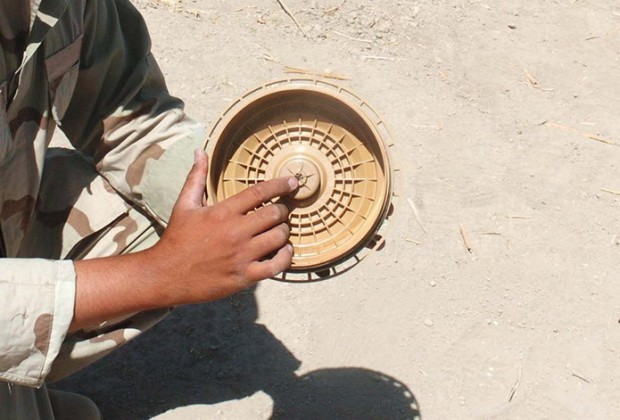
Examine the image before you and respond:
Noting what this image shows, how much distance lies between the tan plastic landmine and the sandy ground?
24 cm

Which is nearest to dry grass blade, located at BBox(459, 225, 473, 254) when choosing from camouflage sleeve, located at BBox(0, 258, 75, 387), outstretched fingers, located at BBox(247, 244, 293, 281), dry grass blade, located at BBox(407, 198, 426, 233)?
dry grass blade, located at BBox(407, 198, 426, 233)

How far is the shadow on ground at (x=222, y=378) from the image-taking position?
117 inches

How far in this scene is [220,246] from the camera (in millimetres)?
1946

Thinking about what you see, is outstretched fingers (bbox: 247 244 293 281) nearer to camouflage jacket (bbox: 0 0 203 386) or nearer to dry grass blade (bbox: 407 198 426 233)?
camouflage jacket (bbox: 0 0 203 386)

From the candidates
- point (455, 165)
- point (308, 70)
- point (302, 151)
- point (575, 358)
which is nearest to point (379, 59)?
point (308, 70)

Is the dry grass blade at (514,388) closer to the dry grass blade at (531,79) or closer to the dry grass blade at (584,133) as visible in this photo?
the dry grass blade at (584,133)

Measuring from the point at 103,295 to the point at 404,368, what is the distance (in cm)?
135

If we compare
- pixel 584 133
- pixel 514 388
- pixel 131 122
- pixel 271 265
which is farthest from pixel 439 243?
pixel 271 265

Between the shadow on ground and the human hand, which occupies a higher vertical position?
the human hand

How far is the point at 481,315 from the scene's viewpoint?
3229mm

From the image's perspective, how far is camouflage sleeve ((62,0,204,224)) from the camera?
2.42 metres

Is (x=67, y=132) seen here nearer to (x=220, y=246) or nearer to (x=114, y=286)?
(x=114, y=286)

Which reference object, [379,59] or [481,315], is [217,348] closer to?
[481,315]

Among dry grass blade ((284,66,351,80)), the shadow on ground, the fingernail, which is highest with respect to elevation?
the fingernail
